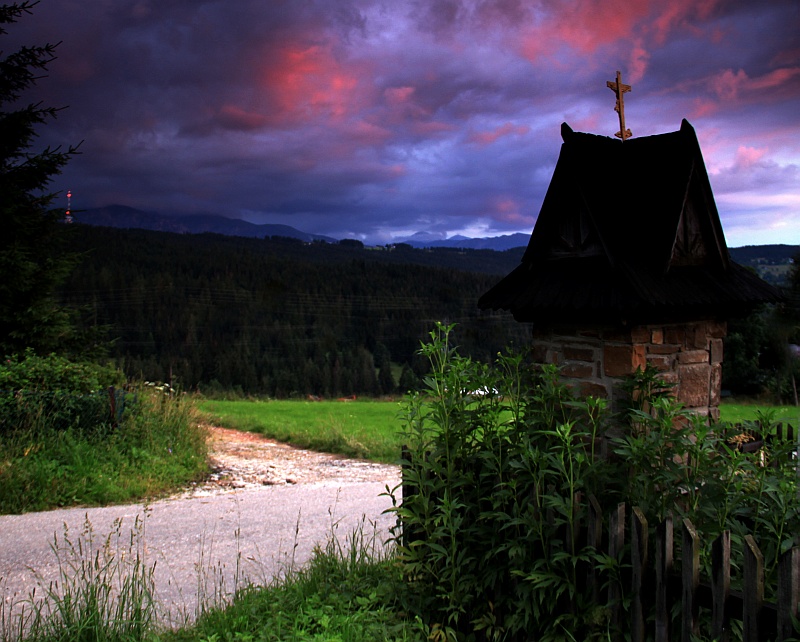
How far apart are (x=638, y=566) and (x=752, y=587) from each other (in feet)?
1.84

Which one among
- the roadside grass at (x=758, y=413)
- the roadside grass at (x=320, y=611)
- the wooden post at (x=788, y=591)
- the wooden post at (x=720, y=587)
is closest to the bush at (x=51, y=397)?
the roadside grass at (x=320, y=611)

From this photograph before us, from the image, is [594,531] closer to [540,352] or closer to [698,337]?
[540,352]

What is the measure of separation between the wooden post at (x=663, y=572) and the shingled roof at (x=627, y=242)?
5.86 feet

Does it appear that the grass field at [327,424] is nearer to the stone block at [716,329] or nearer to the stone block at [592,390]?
the stone block at [716,329]

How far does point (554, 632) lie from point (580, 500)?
71 centimetres

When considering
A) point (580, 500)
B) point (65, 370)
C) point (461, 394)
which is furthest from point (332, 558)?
point (65, 370)

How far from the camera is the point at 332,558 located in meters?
4.91

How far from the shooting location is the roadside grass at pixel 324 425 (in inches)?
474

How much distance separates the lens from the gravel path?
5285 mm

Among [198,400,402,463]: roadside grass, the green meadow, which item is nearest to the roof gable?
the green meadow

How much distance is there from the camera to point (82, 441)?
9.08 metres

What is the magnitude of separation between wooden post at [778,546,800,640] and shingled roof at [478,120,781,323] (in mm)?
2140

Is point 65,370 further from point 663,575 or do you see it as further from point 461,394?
point 663,575

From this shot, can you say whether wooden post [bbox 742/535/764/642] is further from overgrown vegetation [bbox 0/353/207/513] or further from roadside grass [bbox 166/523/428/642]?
overgrown vegetation [bbox 0/353/207/513]
